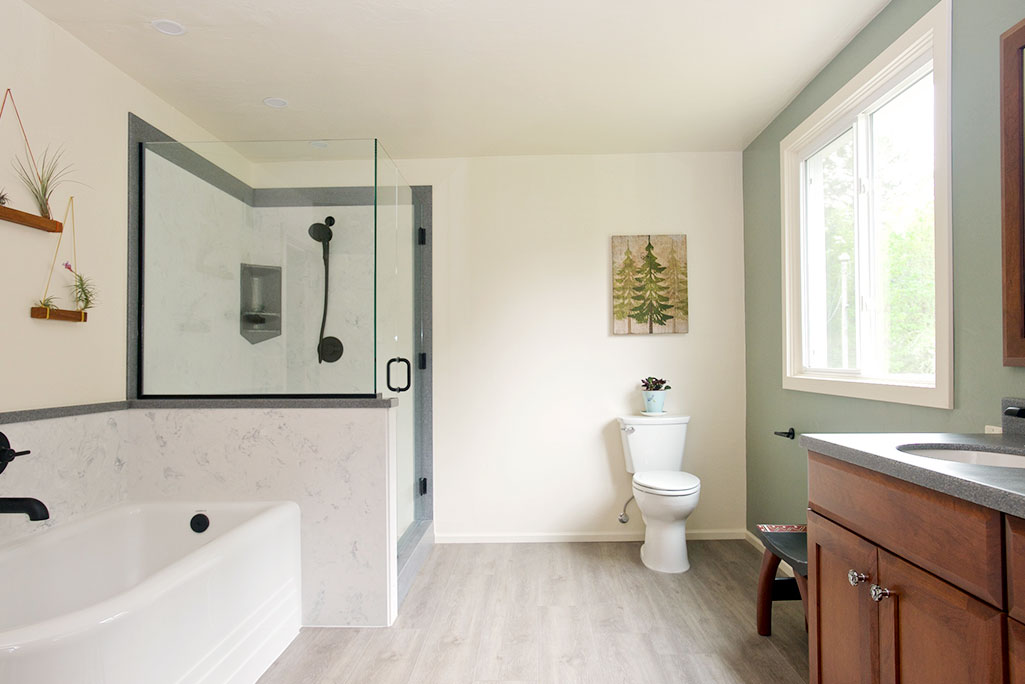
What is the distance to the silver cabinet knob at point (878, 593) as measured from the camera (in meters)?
1.11

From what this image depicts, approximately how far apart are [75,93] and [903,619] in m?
3.06

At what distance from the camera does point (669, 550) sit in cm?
294

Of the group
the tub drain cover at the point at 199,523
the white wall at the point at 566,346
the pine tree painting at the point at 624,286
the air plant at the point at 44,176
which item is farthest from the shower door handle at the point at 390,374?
the air plant at the point at 44,176

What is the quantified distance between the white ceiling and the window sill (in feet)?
4.44

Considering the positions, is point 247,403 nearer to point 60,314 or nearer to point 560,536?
point 60,314

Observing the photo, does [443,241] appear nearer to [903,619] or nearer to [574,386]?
[574,386]

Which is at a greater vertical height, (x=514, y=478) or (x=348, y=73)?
(x=348, y=73)

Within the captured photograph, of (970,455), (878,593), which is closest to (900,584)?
(878,593)

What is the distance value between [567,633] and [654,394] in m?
1.48

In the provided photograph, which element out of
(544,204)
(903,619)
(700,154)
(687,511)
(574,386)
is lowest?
(687,511)

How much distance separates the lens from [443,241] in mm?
3496

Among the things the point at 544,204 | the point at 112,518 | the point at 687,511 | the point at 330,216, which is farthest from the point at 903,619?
the point at 544,204

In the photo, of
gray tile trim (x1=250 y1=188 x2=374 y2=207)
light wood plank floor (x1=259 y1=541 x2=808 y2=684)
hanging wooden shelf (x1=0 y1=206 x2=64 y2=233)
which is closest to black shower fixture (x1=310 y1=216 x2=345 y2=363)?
gray tile trim (x1=250 y1=188 x2=374 y2=207)

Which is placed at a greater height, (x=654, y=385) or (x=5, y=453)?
(x=654, y=385)
